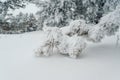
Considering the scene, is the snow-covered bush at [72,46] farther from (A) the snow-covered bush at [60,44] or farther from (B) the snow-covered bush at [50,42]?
(B) the snow-covered bush at [50,42]

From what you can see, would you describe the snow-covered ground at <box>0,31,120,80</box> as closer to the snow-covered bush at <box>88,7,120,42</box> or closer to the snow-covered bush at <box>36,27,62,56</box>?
the snow-covered bush at <box>36,27,62,56</box>

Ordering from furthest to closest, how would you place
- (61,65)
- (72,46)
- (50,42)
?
(50,42), (72,46), (61,65)

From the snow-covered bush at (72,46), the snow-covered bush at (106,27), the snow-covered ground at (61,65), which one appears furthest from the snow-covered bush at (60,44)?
the snow-covered bush at (106,27)

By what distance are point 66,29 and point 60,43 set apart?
2.25 feet

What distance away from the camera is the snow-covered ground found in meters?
4.27

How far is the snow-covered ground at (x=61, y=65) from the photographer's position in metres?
4.27

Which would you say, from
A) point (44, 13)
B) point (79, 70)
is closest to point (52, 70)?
point (79, 70)

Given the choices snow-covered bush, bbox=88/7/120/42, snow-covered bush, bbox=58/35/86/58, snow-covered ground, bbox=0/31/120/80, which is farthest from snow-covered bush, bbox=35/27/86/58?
snow-covered bush, bbox=88/7/120/42

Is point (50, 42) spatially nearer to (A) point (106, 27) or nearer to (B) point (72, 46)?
(B) point (72, 46)

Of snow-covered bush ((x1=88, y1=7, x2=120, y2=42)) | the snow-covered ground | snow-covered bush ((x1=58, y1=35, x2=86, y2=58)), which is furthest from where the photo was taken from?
snow-covered bush ((x1=88, y1=7, x2=120, y2=42))

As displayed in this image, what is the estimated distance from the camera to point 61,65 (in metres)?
4.60

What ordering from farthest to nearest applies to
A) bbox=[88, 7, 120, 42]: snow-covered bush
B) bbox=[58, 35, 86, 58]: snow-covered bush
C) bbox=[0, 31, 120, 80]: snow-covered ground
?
bbox=[88, 7, 120, 42]: snow-covered bush
bbox=[58, 35, 86, 58]: snow-covered bush
bbox=[0, 31, 120, 80]: snow-covered ground

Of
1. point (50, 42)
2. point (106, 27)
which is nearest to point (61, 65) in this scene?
point (50, 42)

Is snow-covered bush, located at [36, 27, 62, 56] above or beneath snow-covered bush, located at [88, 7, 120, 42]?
beneath
